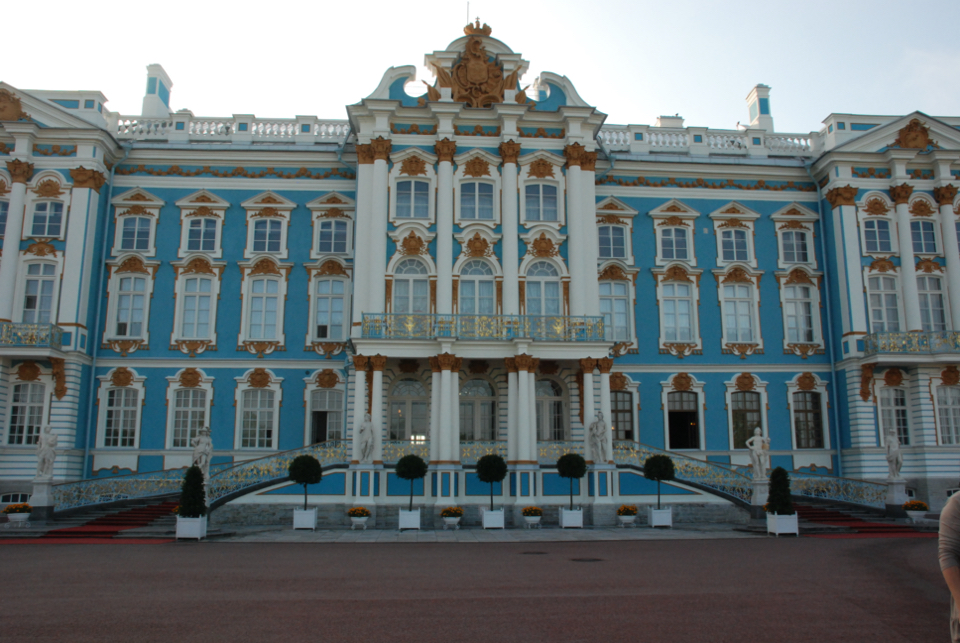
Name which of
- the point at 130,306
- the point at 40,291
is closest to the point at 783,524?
the point at 130,306

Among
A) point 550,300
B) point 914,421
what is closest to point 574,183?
point 550,300

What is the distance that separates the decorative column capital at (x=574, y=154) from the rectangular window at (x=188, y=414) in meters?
16.2

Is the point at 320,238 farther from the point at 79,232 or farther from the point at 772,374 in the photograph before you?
the point at 772,374

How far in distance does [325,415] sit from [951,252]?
82.8ft

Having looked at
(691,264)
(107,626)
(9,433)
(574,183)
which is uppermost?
(574,183)

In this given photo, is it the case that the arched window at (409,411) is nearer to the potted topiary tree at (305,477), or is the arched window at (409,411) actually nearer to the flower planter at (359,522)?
the potted topiary tree at (305,477)

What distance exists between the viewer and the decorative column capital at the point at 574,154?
27.9 meters

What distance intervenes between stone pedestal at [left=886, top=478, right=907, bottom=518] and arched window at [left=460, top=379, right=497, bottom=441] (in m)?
13.2

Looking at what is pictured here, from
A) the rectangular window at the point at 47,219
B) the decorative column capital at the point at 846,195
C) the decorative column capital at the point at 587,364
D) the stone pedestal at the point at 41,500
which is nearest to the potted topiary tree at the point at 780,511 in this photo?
the decorative column capital at the point at 587,364

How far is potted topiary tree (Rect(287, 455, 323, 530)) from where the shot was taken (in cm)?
2291

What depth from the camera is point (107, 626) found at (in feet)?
29.8

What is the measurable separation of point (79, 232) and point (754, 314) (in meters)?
26.1

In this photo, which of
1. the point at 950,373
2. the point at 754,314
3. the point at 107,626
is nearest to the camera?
the point at 107,626

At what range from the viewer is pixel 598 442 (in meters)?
25.0
